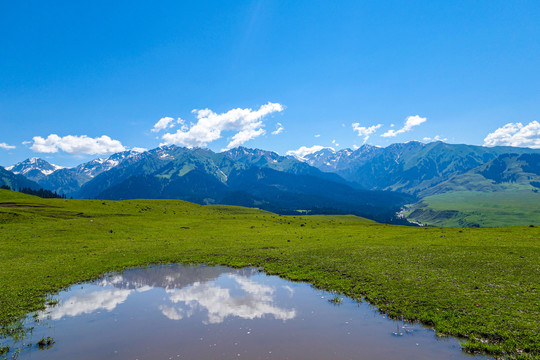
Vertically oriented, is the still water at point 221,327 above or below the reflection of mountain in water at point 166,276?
above

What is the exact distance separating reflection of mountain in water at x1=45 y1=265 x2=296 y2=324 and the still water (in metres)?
0.10

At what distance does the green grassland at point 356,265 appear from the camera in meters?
20.9

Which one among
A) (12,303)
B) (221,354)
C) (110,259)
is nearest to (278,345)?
(221,354)

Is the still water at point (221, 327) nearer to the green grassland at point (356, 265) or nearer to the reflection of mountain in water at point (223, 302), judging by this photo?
the reflection of mountain in water at point (223, 302)

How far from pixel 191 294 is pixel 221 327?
888 centimetres

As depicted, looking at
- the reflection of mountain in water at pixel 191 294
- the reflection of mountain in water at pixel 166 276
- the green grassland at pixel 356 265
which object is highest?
the green grassland at pixel 356 265

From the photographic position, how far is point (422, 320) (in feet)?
70.2

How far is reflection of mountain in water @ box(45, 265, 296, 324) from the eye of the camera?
24703 millimetres

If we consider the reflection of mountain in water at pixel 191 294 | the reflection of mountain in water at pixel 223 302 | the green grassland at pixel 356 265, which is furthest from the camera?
the reflection of mountain in water at pixel 191 294

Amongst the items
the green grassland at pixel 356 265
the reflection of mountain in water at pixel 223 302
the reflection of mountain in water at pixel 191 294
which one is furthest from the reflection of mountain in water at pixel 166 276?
the green grassland at pixel 356 265

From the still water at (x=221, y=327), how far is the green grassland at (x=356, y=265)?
8.58 ft

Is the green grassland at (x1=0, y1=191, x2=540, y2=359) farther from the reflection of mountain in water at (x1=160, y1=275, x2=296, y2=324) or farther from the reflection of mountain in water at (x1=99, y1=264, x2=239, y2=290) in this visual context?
the reflection of mountain in water at (x1=160, y1=275, x2=296, y2=324)

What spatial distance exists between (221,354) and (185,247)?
1485 inches

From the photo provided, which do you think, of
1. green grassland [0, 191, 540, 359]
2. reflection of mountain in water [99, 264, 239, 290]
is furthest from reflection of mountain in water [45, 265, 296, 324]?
green grassland [0, 191, 540, 359]
